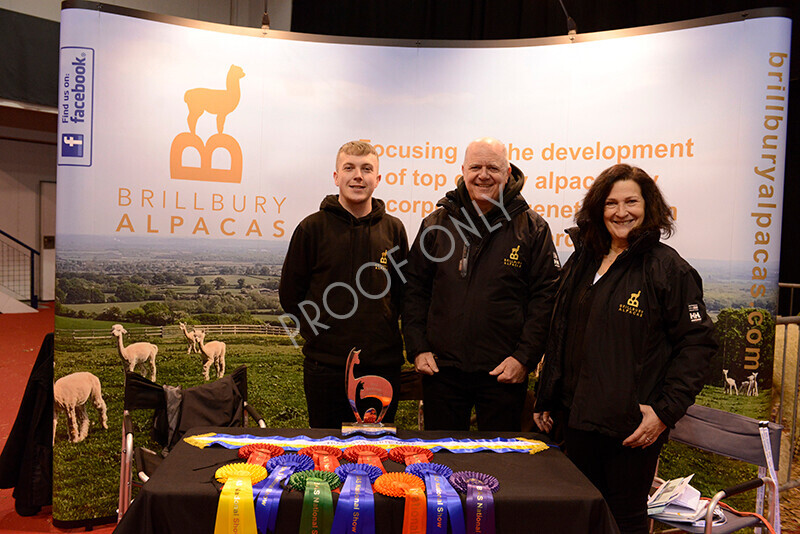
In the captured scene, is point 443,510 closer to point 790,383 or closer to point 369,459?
point 369,459

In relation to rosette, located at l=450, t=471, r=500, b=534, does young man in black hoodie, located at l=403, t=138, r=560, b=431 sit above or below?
above

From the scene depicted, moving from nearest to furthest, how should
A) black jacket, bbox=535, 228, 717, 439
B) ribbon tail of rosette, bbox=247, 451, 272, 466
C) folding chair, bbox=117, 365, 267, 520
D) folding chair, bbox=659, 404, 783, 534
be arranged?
ribbon tail of rosette, bbox=247, 451, 272, 466
black jacket, bbox=535, 228, 717, 439
folding chair, bbox=659, 404, 783, 534
folding chair, bbox=117, 365, 267, 520

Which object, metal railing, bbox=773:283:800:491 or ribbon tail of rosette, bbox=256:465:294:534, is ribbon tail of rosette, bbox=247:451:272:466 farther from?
metal railing, bbox=773:283:800:491

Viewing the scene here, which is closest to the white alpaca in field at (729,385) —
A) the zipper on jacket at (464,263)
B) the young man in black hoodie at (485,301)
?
the young man in black hoodie at (485,301)

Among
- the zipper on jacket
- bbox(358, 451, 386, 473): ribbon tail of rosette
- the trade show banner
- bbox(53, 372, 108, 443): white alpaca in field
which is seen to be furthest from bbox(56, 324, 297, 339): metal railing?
bbox(358, 451, 386, 473): ribbon tail of rosette

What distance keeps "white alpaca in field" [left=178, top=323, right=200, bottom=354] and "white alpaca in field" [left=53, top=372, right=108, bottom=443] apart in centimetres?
47

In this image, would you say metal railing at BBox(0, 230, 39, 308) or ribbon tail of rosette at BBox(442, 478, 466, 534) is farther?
metal railing at BBox(0, 230, 39, 308)

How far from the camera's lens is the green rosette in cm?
140

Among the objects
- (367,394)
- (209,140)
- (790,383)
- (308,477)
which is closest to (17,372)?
(209,140)

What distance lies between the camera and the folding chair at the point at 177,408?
2402 millimetres

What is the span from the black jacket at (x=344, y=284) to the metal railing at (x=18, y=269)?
928 centimetres

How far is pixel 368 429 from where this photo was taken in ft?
6.00

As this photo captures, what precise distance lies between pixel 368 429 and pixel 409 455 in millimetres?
256

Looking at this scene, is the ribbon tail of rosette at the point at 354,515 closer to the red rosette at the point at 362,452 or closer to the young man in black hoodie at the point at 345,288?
the red rosette at the point at 362,452
